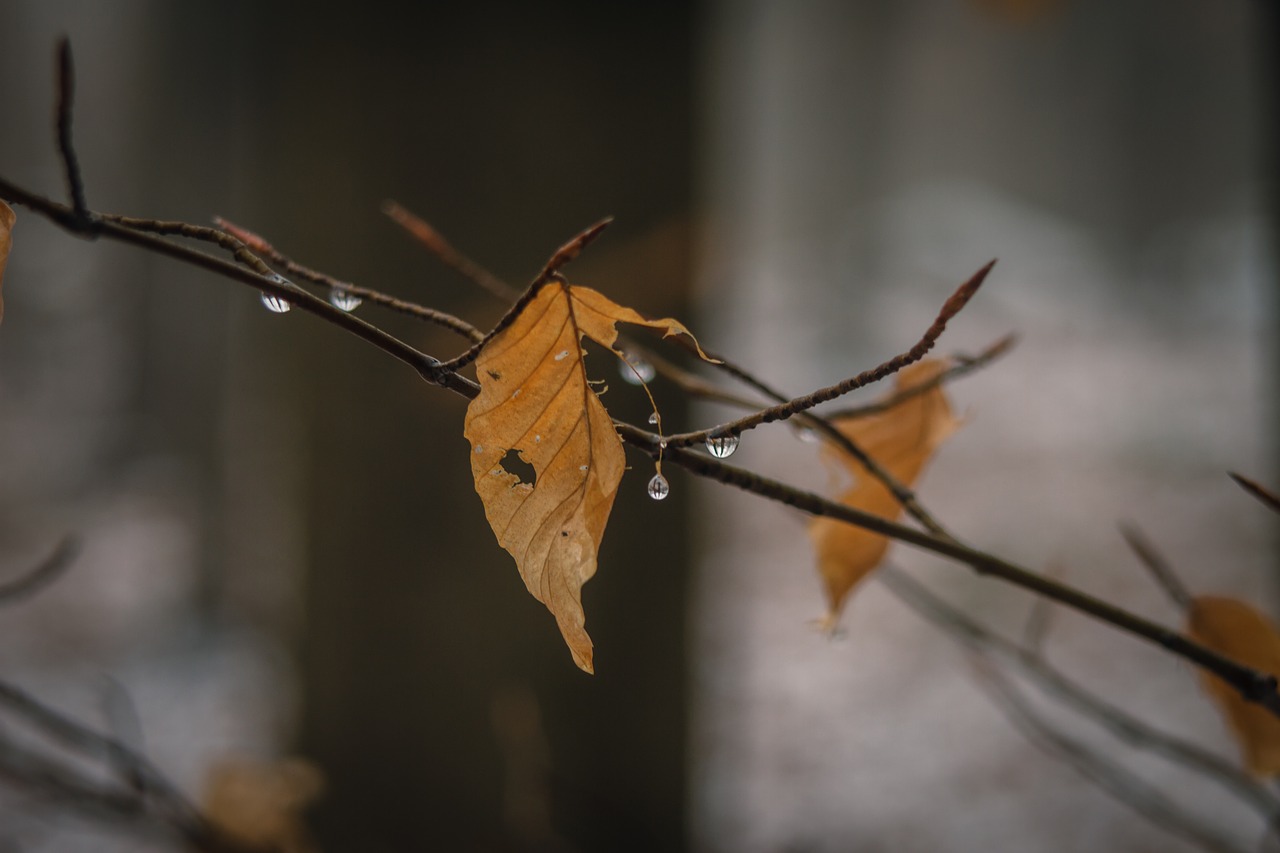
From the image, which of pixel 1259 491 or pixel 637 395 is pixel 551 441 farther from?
pixel 637 395

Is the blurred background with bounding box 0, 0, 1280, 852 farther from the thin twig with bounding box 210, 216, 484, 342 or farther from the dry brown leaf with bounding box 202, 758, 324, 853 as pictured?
the thin twig with bounding box 210, 216, 484, 342

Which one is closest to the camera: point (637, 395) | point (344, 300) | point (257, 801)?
point (344, 300)

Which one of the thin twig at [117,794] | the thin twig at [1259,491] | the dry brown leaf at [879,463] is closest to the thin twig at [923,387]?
the dry brown leaf at [879,463]

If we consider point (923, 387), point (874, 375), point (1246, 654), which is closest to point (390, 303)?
point (874, 375)

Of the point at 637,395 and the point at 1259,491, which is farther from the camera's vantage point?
the point at 637,395

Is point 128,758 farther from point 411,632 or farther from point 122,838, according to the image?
point 122,838

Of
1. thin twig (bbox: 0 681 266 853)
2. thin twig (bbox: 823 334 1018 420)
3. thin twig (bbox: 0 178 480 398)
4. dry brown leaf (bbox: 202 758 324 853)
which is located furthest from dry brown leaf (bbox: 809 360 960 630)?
dry brown leaf (bbox: 202 758 324 853)

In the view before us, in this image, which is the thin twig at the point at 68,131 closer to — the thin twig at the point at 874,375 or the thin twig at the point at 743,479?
the thin twig at the point at 743,479
